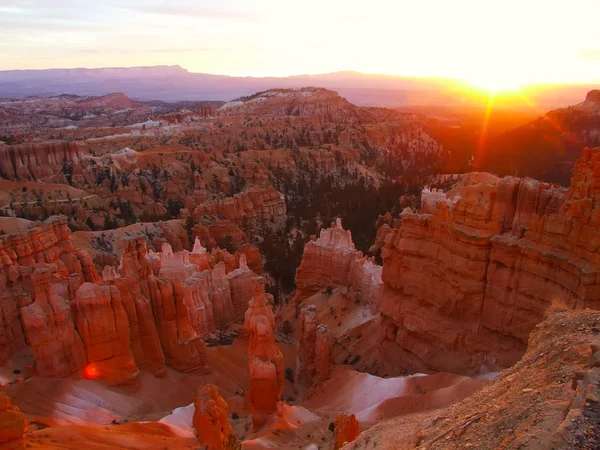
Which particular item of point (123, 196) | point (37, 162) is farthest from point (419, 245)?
point (37, 162)

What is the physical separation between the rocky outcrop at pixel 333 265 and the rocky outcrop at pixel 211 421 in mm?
9627

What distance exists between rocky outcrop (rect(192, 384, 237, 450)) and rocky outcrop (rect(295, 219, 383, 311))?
963 centimetres

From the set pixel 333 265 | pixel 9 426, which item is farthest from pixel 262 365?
pixel 333 265

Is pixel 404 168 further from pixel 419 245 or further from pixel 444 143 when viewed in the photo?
pixel 419 245

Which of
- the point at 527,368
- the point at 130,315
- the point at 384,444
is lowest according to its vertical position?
the point at 130,315

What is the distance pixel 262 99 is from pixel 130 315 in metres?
101

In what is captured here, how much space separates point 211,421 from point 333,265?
12.7 metres

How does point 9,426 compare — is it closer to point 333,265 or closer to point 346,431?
point 346,431

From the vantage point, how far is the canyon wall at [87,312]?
37.8 feet

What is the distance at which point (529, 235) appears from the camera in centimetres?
1039

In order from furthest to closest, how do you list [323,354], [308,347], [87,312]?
1. [308,347]
2. [323,354]
3. [87,312]

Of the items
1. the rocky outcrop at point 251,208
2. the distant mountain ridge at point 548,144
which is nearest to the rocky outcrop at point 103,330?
the rocky outcrop at point 251,208

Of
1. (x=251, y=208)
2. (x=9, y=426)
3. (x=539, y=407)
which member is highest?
(x=539, y=407)

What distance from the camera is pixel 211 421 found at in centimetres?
941
